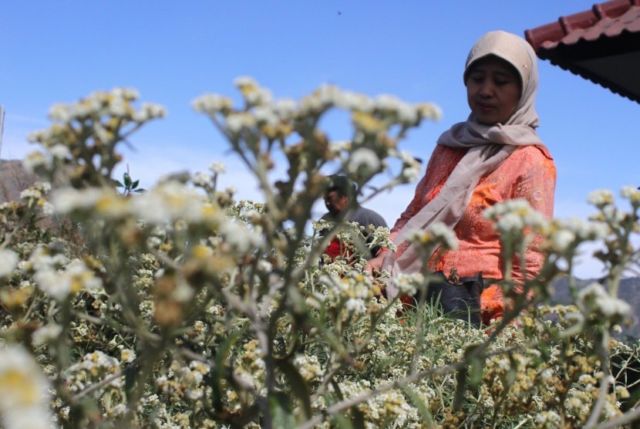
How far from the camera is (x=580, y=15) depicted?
557cm

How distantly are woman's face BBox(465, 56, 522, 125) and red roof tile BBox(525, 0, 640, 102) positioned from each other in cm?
146

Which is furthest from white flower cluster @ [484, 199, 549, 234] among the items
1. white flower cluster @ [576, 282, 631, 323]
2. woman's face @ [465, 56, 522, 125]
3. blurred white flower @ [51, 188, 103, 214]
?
woman's face @ [465, 56, 522, 125]

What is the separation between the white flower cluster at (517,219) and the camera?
0.95 metres

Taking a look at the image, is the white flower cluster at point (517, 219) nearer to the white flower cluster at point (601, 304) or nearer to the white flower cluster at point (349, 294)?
the white flower cluster at point (601, 304)

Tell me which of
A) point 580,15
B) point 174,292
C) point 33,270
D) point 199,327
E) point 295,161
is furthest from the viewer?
point 580,15

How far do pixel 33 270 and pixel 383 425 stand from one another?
71cm

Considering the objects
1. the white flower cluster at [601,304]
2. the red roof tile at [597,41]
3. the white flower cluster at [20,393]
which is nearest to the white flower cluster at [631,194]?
the white flower cluster at [601,304]

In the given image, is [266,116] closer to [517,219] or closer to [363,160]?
[363,160]

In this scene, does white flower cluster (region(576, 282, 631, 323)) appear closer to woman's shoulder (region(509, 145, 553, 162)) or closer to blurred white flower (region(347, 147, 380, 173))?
blurred white flower (region(347, 147, 380, 173))


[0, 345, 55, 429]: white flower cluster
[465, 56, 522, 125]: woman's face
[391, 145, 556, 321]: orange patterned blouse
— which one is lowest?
[0, 345, 55, 429]: white flower cluster

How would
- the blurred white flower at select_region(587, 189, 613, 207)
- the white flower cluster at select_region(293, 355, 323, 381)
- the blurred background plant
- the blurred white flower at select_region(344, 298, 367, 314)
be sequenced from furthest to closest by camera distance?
the white flower cluster at select_region(293, 355, 323, 381), the blurred white flower at select_region(344, 298, 367, 314), the blurred white flower at select_region(587, 189, 613, 207), the blurred background plant

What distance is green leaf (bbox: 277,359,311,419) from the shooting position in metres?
1.01

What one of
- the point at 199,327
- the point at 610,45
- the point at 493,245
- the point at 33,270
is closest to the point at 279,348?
the point at 199,327

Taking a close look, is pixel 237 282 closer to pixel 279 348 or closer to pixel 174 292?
pixel 174 292
